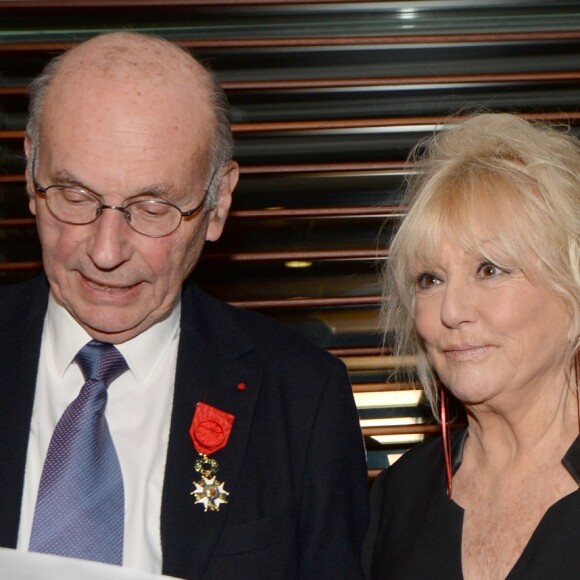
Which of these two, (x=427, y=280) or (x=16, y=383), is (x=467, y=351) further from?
(x=16, y=383)

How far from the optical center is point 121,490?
86.0 inches

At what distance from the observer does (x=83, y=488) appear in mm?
2143

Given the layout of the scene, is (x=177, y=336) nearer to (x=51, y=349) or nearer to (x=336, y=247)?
(x=51, y=349)

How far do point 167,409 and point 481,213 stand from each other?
815 millimetres

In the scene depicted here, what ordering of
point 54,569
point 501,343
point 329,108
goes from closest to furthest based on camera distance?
point 54,569 → point 501,343 → point 329,108

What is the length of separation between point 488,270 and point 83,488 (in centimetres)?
96

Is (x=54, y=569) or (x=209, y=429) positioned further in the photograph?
(x=209, y=429)

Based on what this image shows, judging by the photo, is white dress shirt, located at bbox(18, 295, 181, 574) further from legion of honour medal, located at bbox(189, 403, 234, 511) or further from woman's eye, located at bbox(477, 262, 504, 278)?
woman's eye, located at bbox(477, 262, 504, 278)

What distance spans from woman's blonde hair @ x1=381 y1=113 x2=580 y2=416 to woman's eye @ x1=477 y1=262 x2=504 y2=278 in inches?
1.0

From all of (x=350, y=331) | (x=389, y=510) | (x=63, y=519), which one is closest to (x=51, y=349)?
(x=63, y=519)

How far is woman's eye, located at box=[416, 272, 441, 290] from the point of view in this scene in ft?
7.75

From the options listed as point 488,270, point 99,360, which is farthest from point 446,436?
point 99,360

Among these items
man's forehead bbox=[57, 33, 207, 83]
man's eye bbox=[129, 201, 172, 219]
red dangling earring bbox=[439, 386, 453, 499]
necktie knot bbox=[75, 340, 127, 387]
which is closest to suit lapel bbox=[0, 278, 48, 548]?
necktie knot bbox=[75, 340, 127, 387]

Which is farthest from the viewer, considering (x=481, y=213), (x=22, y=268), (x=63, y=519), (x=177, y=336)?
(x=22, y=268)
